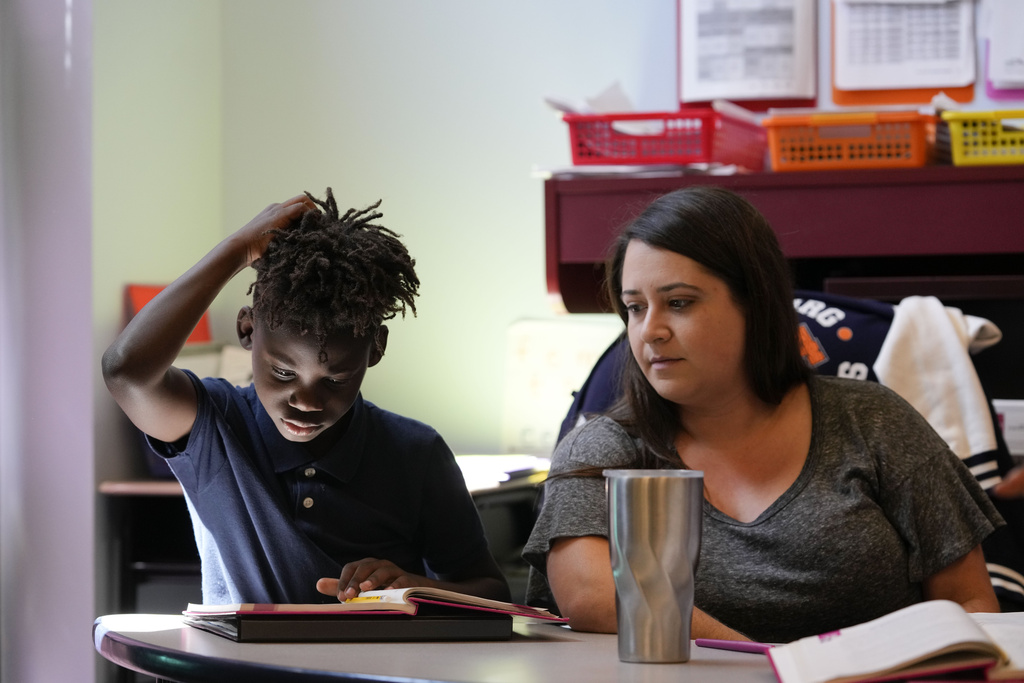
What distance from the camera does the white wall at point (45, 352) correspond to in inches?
92.0

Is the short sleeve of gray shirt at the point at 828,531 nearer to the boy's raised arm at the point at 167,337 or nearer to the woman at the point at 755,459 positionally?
the woman at the point at 755,459

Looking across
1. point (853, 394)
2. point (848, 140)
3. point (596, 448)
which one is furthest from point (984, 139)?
point (596, 448)

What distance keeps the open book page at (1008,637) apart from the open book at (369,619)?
414mm

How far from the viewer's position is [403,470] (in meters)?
1.32

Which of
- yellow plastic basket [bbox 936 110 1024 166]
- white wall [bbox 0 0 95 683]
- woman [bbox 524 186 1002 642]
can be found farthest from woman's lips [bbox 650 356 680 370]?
white wall [bbox 0 0 95 683]

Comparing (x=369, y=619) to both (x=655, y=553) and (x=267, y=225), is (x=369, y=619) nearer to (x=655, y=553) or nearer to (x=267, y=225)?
(x=655, y=553)

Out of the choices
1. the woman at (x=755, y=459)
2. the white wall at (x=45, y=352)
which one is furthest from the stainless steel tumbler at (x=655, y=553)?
the white wall at (x=45, y=352)

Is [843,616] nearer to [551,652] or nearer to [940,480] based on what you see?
[940,480]

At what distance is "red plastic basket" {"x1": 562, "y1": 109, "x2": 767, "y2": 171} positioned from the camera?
2145 millimetres

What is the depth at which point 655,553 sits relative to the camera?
0.83 m

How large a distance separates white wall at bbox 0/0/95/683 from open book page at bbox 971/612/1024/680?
6.41ft

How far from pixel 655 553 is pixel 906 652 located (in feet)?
0.63

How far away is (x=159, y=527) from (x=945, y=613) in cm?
199

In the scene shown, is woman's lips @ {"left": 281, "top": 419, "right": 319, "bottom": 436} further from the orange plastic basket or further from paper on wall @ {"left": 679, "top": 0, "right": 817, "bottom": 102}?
paper on wall @ {"left": 679, "top": 0, "right": 817, "bottom": 102}
